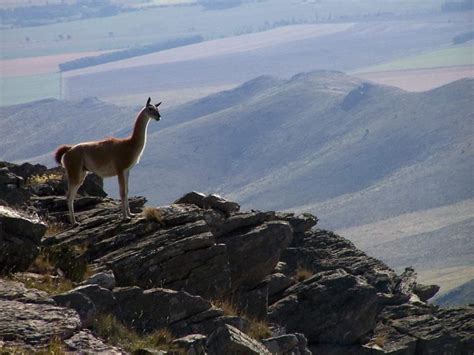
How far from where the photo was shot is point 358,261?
145 ft

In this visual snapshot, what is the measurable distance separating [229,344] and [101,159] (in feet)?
32.0

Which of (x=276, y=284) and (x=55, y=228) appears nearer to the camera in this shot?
(x=55, y=228)

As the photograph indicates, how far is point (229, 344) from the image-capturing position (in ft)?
79.4

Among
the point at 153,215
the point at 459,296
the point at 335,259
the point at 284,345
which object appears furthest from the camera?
the point at 459,296

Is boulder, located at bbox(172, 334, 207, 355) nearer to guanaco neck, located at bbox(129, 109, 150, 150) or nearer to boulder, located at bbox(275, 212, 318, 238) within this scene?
guanaco neck, located at bbox(129, 109, 150, 150)

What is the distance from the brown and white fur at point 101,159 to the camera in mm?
32750

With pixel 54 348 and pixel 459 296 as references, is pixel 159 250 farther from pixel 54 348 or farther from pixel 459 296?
pixel 459 296

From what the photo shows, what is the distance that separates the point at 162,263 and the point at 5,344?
960cm

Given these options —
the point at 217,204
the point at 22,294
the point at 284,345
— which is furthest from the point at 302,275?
the point at 22,294

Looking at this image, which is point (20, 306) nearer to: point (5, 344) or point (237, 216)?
point (5, 344)

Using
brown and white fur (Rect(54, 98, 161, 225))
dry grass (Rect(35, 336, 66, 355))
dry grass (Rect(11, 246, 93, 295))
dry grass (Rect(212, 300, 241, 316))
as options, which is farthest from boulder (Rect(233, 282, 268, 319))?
dry grass (Rect(35, 336, 66, 355))

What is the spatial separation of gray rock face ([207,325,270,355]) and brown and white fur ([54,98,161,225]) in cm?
839

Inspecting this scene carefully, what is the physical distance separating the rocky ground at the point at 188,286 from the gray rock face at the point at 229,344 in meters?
0.03

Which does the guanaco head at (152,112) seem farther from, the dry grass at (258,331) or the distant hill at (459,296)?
the distant hill at (459,296)
